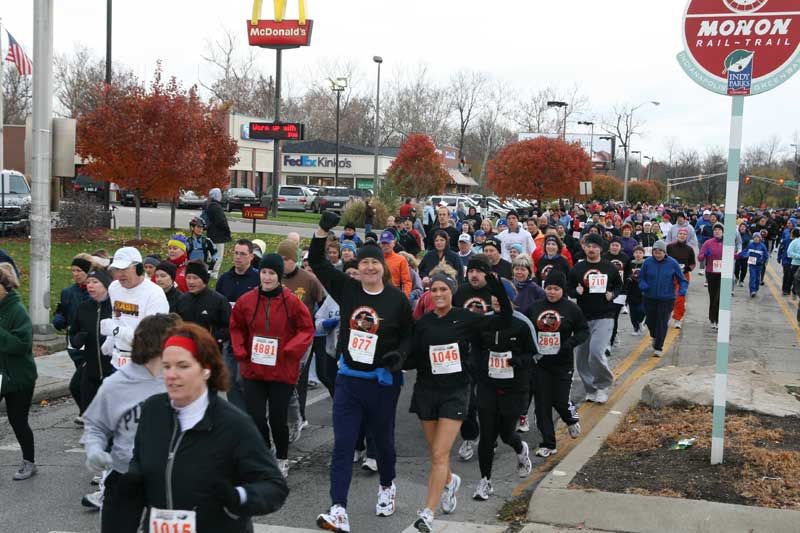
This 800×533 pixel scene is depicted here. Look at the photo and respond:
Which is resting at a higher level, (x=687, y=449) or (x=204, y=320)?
(x=204, y=320)

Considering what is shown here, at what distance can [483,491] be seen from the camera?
7059mm

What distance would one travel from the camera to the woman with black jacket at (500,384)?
23.2 ft

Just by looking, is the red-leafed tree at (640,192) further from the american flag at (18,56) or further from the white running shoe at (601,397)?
the white running shoe at (601,397)

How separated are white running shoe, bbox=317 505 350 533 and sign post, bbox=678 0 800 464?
9.97 ft

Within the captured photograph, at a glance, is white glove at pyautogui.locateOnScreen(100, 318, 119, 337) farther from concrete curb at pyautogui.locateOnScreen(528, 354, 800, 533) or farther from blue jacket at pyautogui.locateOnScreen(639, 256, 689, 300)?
blue jacket at pyautogui.locateOnScreen(639, 256, 689, 300)

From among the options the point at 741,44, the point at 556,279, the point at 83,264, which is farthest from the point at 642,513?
the point at 83,264

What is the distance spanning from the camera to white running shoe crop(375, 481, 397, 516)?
259 inches

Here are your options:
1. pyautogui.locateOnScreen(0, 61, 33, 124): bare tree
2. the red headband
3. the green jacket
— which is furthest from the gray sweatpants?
pyautogui.locateOnScreen(0, 61, 33, 124): bare tree

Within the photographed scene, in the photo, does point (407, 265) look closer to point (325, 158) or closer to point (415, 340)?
point (415, 340)

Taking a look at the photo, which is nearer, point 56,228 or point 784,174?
point 56,228

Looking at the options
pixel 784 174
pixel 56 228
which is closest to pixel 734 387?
pixel 56 228

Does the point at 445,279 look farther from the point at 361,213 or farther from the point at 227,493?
the point at 361,213

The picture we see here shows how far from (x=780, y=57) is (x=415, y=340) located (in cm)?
368

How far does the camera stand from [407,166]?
177 feet
